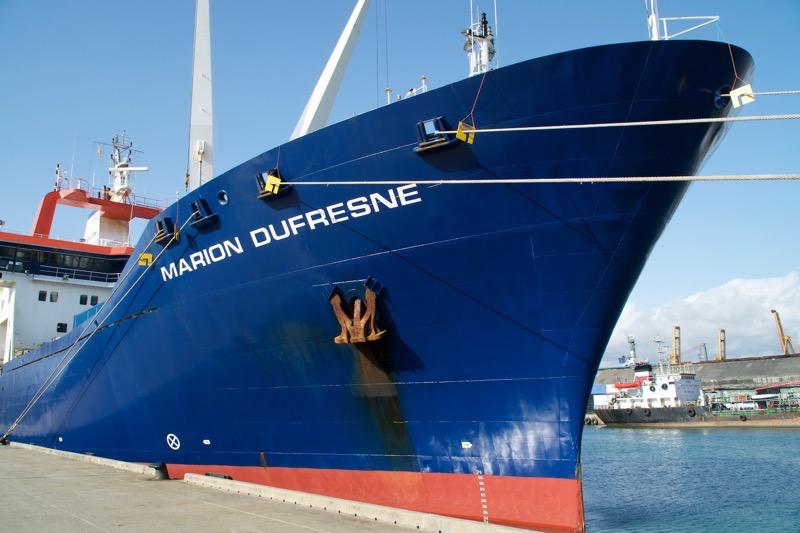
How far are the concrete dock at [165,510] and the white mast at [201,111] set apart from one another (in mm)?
6540

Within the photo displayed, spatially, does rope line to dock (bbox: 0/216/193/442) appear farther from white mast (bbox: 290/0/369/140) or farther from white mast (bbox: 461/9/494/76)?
white mast (bbox: 461/9/494/76)

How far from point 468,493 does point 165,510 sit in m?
4.05

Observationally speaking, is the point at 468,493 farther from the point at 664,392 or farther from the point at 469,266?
the point at 664,392

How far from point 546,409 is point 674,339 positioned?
87.9 meters

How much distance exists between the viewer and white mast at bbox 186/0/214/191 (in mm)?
13484

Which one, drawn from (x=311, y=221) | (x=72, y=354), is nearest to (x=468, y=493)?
(x=311, y=221)

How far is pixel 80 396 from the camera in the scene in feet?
47.8

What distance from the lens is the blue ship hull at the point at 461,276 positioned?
7.54 metres

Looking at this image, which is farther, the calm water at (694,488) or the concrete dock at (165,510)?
the calm water at (694,488)

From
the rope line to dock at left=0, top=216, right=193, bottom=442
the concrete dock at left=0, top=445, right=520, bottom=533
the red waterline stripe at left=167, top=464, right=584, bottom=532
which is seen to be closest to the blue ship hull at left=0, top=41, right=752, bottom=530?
the red waterline stripe at left=167, top=464, right=584, bottom=532

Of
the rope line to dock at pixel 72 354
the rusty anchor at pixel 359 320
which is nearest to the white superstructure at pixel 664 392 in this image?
the rope line to dock at pixel 72 354

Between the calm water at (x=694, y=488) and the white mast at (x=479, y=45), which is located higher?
the white mast at (x=479, y=45)

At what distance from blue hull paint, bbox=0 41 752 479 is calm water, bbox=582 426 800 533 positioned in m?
5.97

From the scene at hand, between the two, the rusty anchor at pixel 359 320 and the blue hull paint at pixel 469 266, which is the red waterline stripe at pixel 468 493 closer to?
the blue hull paint at pixel 469 266
